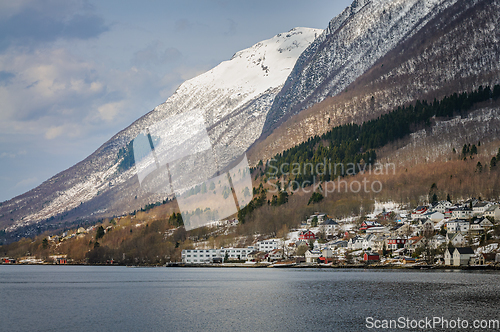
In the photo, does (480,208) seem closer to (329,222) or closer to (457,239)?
(457,239)

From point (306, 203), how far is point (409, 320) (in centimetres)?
15369

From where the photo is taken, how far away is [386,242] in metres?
131

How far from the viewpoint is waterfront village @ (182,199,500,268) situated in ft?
367

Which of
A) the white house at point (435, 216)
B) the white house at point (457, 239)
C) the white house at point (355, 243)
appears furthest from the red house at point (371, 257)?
the white house at point (435, 216)

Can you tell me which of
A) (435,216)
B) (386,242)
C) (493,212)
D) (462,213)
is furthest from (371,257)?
(493,212)

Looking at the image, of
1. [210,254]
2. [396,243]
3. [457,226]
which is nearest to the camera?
[457,226]

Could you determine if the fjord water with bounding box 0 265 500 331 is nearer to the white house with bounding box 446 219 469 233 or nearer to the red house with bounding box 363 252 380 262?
the red house with bounding box 363 252 380 262

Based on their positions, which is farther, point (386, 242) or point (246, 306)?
point (386, 242)

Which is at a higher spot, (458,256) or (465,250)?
(465,250)

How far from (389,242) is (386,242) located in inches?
40.8

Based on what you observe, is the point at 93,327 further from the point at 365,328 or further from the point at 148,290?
the point at 148,290

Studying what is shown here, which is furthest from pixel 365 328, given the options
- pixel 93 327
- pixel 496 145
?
pixel 496 145

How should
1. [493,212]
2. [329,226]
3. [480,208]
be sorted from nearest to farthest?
[493,212] → [480,208] → [329,226]

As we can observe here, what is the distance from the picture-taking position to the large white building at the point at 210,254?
519ft
